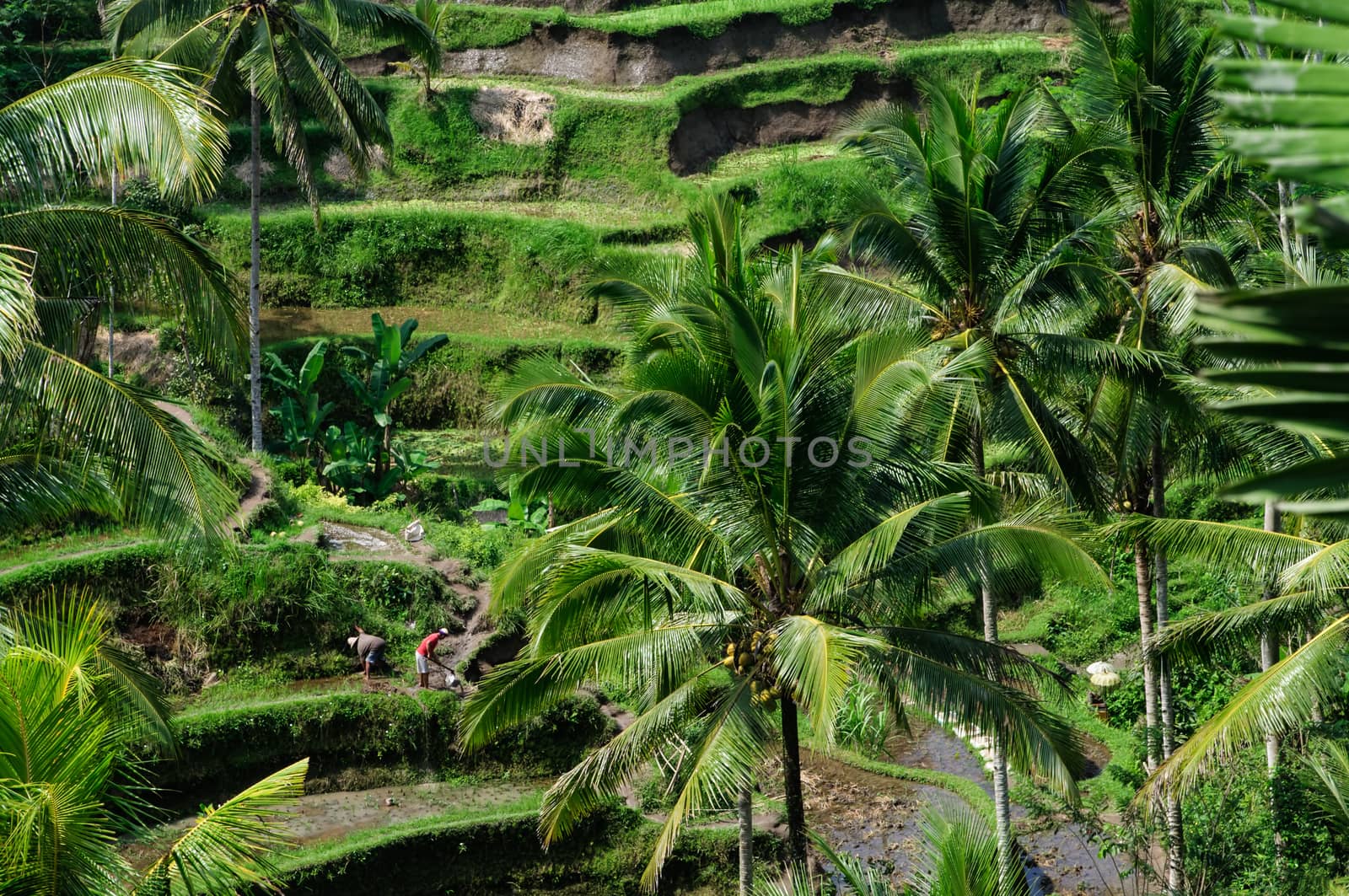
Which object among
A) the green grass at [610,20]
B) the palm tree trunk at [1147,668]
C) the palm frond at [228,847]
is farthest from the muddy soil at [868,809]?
the green grass at [610,20]

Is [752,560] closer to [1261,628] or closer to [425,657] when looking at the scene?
[1261,628]

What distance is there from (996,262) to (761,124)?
21.8 meters

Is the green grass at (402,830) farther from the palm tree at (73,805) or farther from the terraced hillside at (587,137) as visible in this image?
the terraced hillside at (587,137)

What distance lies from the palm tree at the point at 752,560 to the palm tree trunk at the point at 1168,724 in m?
2.56

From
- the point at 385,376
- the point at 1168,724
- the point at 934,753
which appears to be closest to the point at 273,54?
the point at 385,376

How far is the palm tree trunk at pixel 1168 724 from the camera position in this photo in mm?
12392

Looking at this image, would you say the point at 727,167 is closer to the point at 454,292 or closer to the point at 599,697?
the point at 454,292

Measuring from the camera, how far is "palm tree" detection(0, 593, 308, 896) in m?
6.24

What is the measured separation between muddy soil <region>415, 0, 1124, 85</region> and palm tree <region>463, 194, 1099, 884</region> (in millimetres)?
25103

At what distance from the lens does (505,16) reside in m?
34.4

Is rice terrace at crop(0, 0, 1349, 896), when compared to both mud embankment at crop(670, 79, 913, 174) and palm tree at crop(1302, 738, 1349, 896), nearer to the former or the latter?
palm tree at crop(1302, 738, 1349, 896)

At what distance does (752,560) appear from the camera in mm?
10273

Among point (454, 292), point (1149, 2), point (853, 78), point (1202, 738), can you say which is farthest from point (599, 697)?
point (853, 78)

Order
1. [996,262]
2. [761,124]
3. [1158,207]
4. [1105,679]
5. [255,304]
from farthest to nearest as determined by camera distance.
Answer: [761,124]
[255,304]
[1105,679]
[1158,207]
[996,262]
